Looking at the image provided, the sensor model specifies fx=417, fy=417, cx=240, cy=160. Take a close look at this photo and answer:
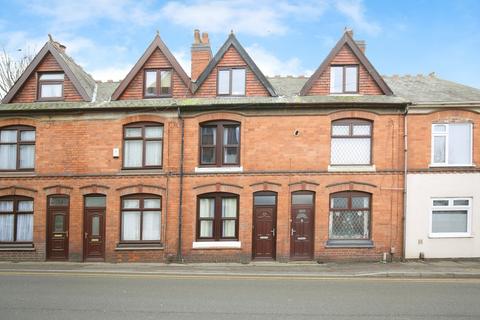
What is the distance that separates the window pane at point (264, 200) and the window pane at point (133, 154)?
17.2 ft

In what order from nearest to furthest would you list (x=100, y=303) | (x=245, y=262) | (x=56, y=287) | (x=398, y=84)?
1. (x=100, y=303)
2. (x=56, y=287)
3. (x=245, y=262)
4. (x=398, y=84)

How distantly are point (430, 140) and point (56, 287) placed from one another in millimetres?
14602

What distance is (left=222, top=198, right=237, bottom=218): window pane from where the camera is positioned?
17531mm

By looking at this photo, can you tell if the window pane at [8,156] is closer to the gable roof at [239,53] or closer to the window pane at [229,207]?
the gable roof at [239,53]

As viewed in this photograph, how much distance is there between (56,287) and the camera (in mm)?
11648

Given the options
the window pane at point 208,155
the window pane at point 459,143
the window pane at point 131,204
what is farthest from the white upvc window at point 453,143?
the window pane at point 131,204

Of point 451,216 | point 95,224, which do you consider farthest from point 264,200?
point 451,216

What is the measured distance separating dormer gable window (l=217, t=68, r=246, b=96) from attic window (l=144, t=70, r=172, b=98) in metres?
2.21

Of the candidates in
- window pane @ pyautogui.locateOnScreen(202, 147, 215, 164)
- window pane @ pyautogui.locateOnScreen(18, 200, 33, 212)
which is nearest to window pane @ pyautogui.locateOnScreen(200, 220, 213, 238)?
window pane @ pyautogui.locateOnScreen(202, 147, 215, 164)

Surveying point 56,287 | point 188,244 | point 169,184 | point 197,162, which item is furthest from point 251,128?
point 56,287

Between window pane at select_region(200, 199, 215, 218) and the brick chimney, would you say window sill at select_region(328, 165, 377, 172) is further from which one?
the brick chimney

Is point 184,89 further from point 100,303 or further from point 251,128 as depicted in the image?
point 100,303

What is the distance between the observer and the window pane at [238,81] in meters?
17.9

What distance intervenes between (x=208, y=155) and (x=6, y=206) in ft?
29.9
